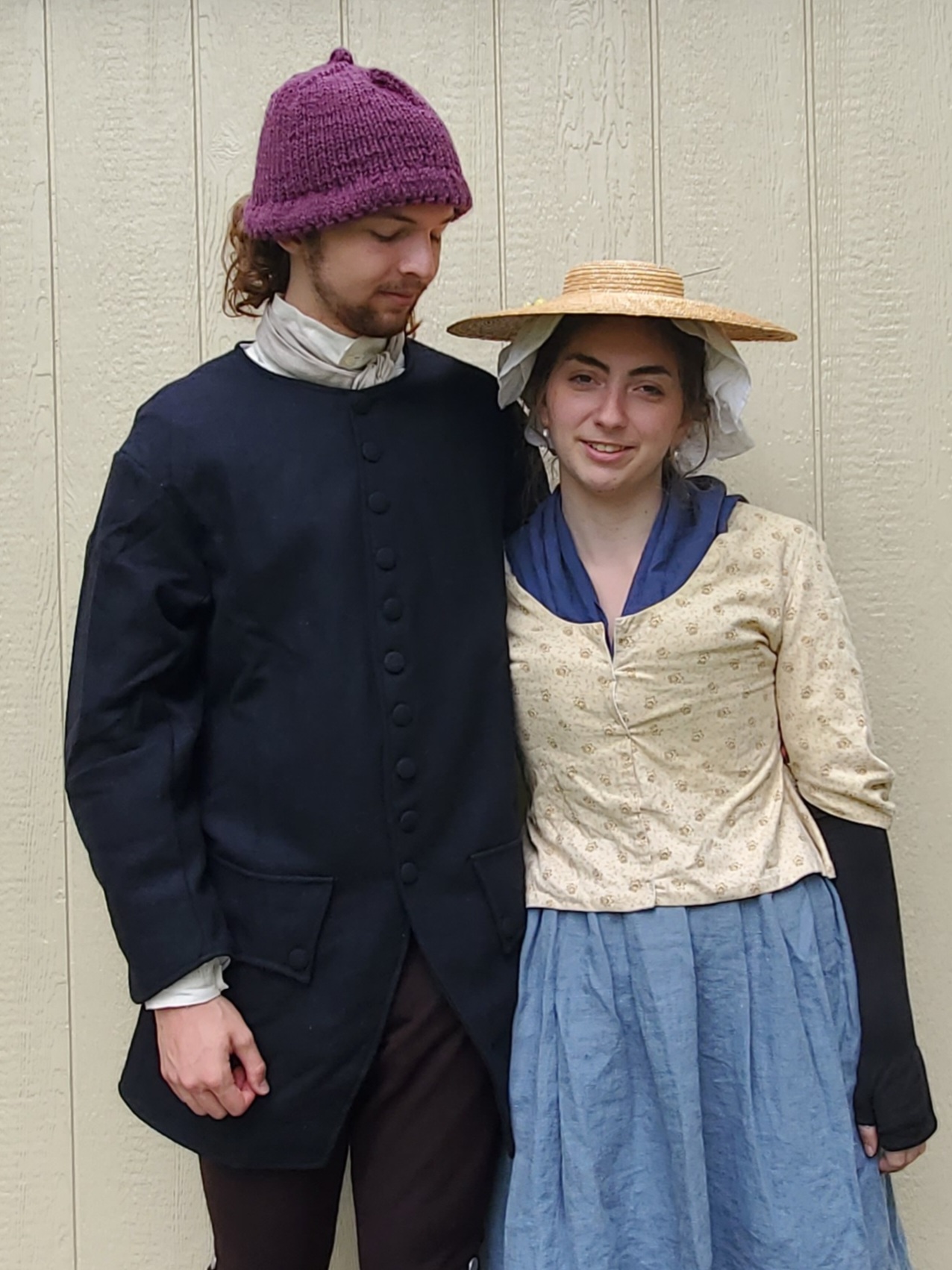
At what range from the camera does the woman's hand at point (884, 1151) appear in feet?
3.91

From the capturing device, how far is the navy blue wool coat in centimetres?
112

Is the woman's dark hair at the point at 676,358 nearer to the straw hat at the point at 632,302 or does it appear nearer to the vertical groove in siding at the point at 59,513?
the straw hat at the point at 632,302

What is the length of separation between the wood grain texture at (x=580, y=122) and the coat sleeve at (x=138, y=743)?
0.65m

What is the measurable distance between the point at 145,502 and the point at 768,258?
2.70ft

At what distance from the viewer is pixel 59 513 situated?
1.54m

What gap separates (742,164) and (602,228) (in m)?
0.18

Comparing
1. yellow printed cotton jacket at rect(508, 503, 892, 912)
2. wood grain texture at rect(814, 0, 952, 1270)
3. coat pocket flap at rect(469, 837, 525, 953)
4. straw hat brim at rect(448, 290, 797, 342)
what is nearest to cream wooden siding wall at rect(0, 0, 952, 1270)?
wood grain texture at rect(814, 0, 952, 1270)

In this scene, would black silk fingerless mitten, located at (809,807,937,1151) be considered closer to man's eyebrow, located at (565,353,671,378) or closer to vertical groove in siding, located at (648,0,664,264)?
Result: man's eyebrow, located at (565,353,671,378)

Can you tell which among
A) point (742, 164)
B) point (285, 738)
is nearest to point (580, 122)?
point (742, 164)

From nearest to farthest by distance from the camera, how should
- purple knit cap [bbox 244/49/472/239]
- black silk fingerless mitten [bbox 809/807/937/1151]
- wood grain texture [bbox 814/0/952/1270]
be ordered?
1. purple knit cap [bbox 244/49/472/239]
2. black silk fingerless mitten [bbox 809/807/937/1151]
3. wood grain texture [bbox 814/0/952/1270]

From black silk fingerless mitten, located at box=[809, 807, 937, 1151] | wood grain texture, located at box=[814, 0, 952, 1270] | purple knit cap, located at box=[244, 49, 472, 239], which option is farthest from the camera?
wood grain texture, located at box=[814, 0, 952, 1270]

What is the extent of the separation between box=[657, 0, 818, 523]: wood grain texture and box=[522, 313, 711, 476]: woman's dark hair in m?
0.25

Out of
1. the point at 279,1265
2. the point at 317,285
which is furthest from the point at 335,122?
the point at 279,1265

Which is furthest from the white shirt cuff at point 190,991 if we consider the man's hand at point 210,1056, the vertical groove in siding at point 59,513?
the vertical groove in siding at point 59,513
